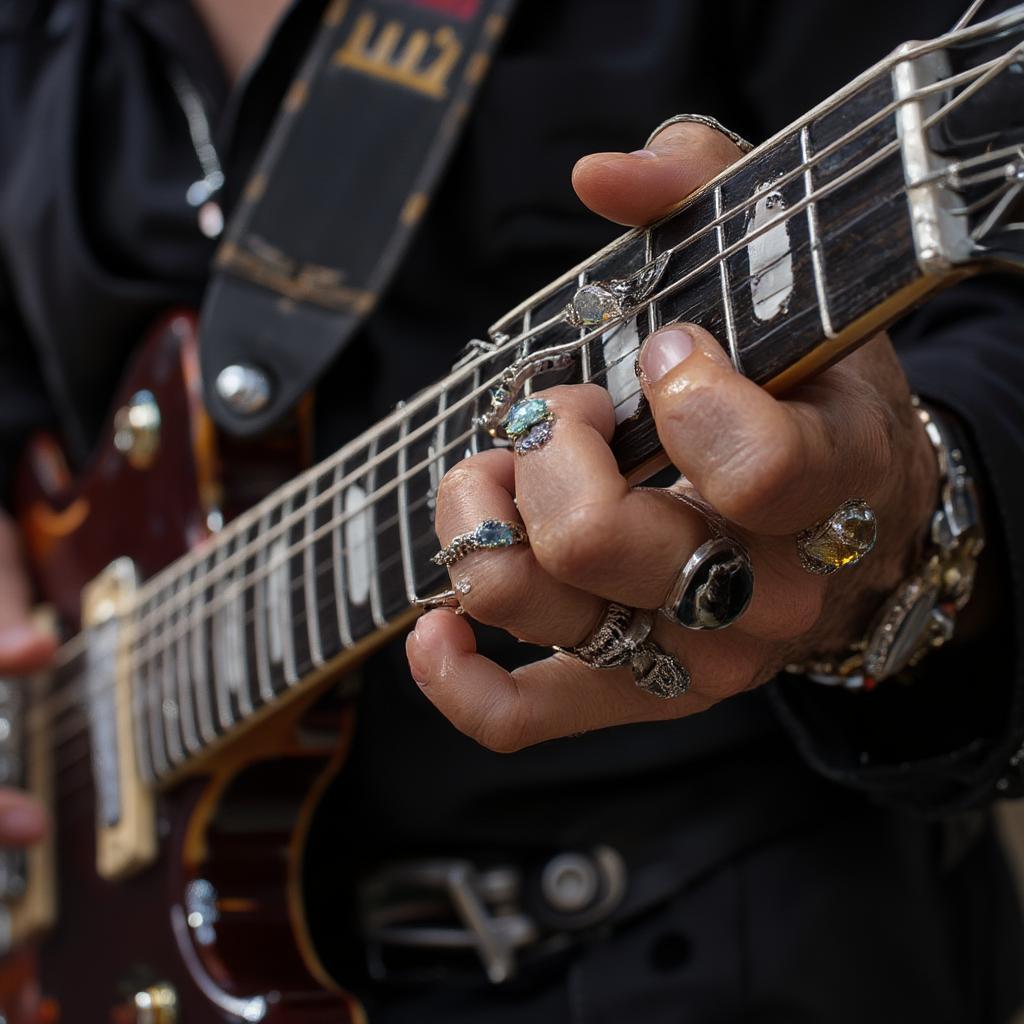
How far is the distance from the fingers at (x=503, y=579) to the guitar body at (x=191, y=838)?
0.29 m

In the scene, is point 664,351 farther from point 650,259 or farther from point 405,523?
point 405,523

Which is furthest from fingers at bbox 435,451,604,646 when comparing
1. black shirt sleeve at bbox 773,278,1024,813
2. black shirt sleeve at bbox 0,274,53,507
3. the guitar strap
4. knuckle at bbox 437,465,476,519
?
black shirt sleeve at bbox 0,274,53,507

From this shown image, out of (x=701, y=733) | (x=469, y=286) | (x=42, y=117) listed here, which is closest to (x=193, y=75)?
(x=42, y=117)

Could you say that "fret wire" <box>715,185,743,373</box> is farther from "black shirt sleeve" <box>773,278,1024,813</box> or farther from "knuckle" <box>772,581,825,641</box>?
"black shirt sleeve" <box>773,278,1024,813</box>

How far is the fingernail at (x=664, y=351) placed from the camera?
1.22 feet

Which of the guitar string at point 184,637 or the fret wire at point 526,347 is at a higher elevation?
the fret wire at point 526,347

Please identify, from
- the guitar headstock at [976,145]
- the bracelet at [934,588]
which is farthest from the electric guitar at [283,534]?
the bracelet at [934,588]

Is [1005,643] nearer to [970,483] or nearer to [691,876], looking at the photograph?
[970,483]

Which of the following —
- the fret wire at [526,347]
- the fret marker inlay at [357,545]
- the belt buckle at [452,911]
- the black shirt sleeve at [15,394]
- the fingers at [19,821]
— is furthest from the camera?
the black shirt sleeve at [15,394]

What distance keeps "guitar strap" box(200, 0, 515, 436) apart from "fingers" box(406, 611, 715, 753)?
344 mm

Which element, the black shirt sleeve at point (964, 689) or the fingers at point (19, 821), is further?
the fingers at point (19, 821)

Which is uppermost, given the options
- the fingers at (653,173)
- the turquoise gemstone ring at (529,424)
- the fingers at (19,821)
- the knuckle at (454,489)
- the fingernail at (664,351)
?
the fingers at (653,173)

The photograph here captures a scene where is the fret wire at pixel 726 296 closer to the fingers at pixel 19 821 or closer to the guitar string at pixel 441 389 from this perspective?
the guitar string at pixel 441 389

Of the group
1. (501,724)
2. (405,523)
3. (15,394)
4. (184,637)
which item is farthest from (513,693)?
(15,394)
